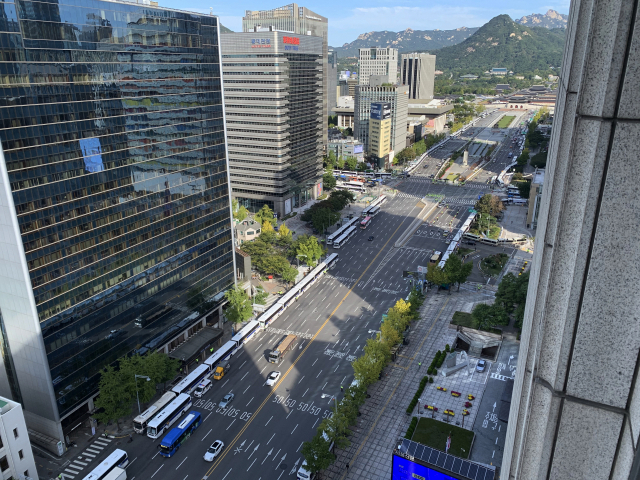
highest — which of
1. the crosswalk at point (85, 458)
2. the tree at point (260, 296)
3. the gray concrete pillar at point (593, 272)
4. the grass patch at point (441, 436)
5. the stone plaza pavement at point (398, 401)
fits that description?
the gray concrete pillar at point (593, 272)

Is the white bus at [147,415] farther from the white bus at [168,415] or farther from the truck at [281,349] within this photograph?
the truck at [281,349]

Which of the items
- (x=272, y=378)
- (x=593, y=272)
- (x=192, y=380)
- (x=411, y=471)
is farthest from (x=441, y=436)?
(x=593, y=272)

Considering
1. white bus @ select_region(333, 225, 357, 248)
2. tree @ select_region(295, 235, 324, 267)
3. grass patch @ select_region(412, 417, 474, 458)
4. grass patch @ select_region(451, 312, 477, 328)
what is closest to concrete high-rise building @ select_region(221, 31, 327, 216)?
white bus @ select_region(333, 225, 357, 248)

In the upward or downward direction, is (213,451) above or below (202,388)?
below

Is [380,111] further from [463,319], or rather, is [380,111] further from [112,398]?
[112,398]

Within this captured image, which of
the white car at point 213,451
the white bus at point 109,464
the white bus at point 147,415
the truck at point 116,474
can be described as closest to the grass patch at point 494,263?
the white car at point 213,451
